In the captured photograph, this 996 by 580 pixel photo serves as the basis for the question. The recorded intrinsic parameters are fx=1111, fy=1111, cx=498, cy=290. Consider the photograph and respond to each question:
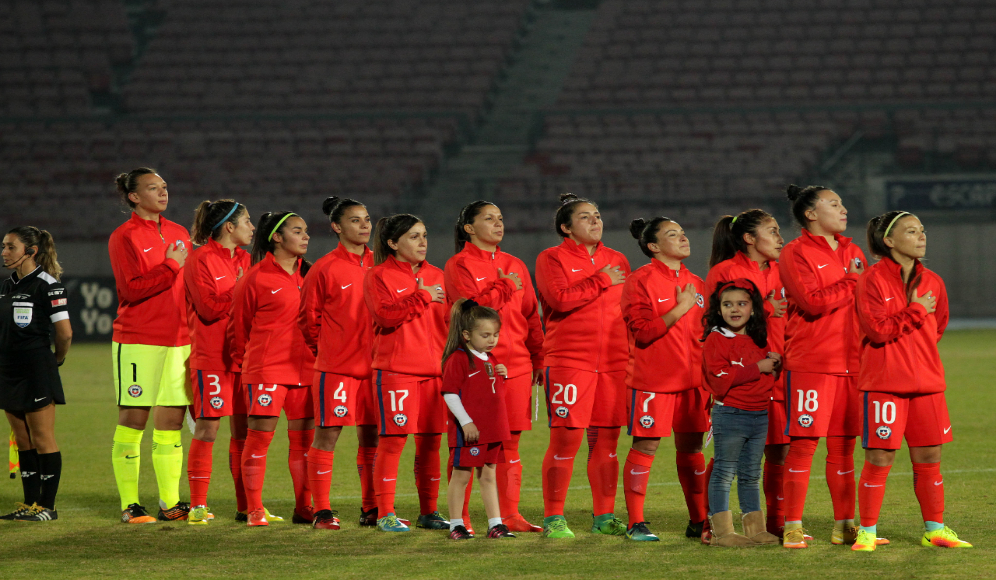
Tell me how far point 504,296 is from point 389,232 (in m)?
0.76

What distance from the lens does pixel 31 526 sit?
20.7 ft

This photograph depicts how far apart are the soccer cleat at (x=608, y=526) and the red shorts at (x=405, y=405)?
104 cm

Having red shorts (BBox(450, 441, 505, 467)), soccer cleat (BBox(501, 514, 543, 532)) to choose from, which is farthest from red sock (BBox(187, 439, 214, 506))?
soccer cleat (BBox(501, 514, 543, 532))

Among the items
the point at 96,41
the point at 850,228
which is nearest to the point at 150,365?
the point at 850,228

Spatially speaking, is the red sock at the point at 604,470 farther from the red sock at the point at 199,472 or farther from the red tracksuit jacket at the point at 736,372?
the red sock at the point at 199,472

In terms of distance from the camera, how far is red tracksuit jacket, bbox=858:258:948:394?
5223 millimetres

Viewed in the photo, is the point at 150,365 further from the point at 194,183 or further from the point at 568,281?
the point at 194,183

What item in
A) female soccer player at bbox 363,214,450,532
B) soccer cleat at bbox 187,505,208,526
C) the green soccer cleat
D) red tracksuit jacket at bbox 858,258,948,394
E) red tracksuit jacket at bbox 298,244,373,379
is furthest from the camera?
soccer cleat at bbox 187,505,208,526

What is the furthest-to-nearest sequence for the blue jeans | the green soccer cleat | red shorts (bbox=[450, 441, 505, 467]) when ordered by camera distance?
the green soccer cleat < red shorts (bbox=[450, 441, 505, 467]) < the blue jeans

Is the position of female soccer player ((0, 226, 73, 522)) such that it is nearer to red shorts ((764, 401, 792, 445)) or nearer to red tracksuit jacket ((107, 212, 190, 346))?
red tracksuit jacket ((107, 212, 190, 346))

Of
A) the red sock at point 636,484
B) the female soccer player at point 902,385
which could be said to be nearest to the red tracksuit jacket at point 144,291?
the red sock at point 636,484

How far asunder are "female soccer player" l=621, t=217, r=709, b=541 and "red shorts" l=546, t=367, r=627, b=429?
130 millimetres

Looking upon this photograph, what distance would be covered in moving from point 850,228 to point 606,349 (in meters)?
16.7

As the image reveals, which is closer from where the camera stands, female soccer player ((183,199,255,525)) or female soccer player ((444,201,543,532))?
female soccer player ((444,201,543,532))
